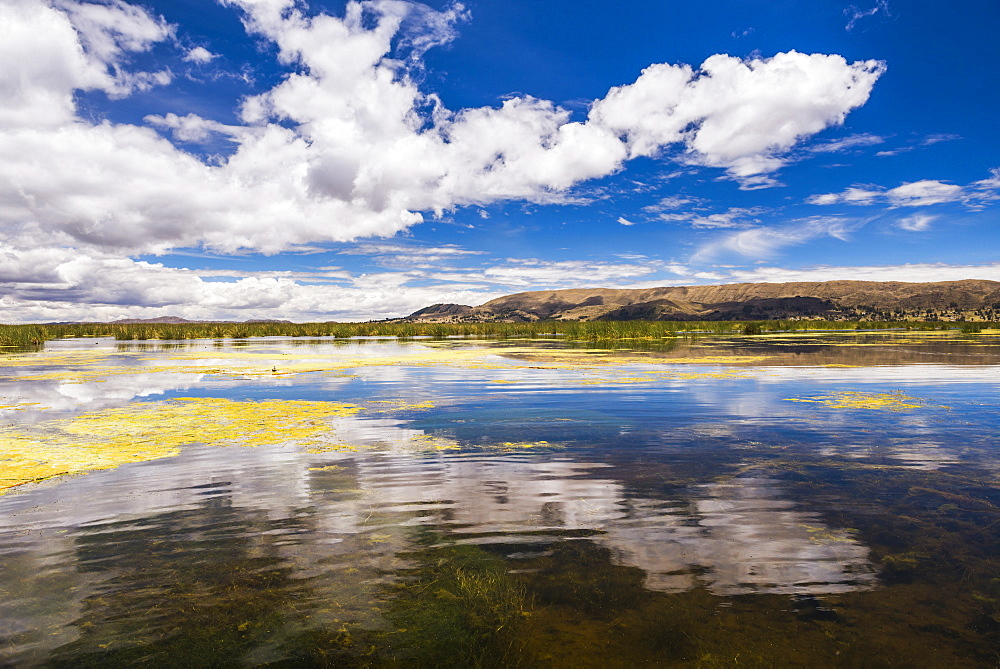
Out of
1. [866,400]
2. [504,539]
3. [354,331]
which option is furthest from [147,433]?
[354,331]

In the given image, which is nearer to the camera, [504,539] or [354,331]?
[504,539]

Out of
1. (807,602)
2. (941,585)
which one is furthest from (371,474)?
(941,585)

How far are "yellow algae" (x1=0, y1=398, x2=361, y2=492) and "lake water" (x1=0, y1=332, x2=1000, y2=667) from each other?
13cm

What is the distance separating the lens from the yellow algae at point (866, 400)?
18641mm

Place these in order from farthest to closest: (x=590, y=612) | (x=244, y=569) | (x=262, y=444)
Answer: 1. (x=262, y=444)
2. (x=244, y=569)
3. (x=590, y=612)

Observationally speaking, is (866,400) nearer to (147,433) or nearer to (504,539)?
(504,539)

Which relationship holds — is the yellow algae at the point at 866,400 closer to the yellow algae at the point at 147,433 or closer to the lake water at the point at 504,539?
the lake water at the point at 504,539

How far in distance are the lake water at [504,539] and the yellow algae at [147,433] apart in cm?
13

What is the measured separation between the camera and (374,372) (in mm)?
32531

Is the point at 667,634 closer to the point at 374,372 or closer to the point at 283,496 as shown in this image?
the point at 283,496

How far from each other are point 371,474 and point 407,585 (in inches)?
195

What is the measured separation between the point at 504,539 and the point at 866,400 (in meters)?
18.2

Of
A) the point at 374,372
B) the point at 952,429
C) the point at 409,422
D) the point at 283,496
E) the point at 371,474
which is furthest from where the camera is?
the point at 374,372

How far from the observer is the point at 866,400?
20031 millimetres
